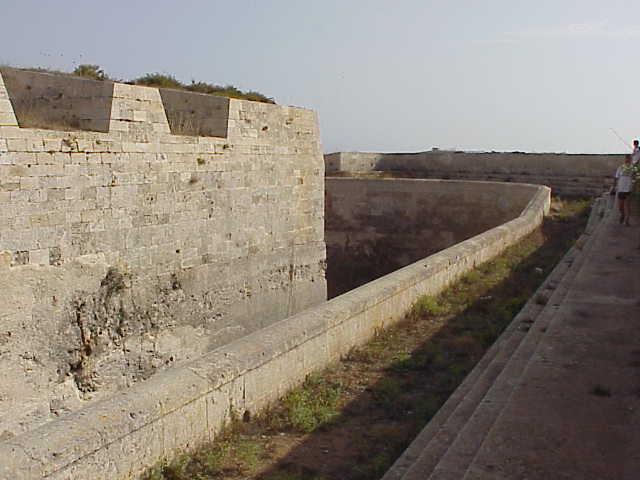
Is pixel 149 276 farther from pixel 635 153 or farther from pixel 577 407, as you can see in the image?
pixel 635 153

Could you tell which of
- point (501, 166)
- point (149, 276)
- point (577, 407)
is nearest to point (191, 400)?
point (577, 407)

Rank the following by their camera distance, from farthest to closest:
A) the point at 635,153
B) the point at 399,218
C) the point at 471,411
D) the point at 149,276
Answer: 1. the point at 399,218
2. the point at 635,153
3. the point at 149,276
4. the point at 471,411

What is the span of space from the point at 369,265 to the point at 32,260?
1239cm

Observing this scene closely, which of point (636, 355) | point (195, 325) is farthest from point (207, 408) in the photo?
point (195, 325)

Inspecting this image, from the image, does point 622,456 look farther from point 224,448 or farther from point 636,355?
point 224,448

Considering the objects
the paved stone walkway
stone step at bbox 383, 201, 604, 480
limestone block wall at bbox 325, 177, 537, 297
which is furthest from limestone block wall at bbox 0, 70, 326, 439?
limestone block wall at bbox 325, 177, 537, 297

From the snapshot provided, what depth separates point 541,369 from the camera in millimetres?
4121

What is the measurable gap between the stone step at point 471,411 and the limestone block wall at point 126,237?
3.96 meters

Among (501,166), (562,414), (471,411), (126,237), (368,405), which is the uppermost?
(501,166)

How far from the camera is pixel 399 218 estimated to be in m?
17.3

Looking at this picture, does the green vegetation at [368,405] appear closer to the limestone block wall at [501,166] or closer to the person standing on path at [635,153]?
the person standing on path at [635,153]

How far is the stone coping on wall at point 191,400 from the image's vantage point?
9.36 feet

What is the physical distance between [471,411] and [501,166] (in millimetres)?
19718

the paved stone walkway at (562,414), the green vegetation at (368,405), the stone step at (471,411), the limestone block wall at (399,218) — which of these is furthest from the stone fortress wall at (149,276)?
the limestone block wall at (399,218)
